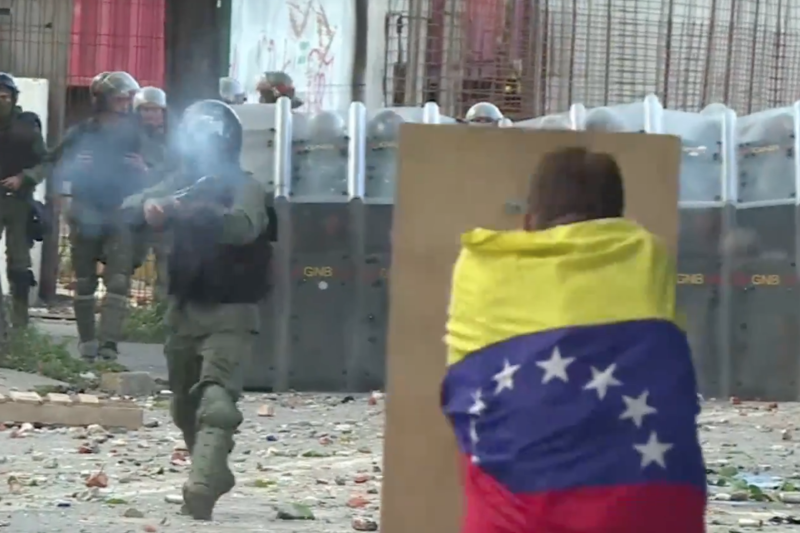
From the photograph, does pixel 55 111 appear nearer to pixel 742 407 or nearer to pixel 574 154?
pixel 742 407

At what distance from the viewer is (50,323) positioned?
1493 cm

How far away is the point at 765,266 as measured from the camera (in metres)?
11.0

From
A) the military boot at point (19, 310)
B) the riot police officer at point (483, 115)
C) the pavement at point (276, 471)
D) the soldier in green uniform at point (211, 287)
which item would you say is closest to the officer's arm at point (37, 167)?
the military boot at point (19, 310)

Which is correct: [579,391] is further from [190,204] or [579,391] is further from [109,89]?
[109,89]

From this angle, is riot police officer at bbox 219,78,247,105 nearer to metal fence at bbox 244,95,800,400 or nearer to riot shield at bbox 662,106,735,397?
metal fence at bbox 244,95,800,400

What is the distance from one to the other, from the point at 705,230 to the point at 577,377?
317 inches

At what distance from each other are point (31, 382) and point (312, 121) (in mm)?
2569

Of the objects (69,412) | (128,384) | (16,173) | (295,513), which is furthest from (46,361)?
(295,513)

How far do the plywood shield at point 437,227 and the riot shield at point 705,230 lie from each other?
683cm

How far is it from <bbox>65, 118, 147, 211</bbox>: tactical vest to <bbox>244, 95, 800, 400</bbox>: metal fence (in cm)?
97

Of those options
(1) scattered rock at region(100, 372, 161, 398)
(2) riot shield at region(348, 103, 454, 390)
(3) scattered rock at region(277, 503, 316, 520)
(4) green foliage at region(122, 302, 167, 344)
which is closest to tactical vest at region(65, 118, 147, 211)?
(1) scattered rock at region(100, 372, 161, 398)

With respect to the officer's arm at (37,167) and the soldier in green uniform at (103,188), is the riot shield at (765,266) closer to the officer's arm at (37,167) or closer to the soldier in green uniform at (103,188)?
the soldier in green uniform at (103,188)

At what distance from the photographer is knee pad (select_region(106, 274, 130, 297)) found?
11.8 m

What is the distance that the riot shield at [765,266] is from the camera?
1090 cm
